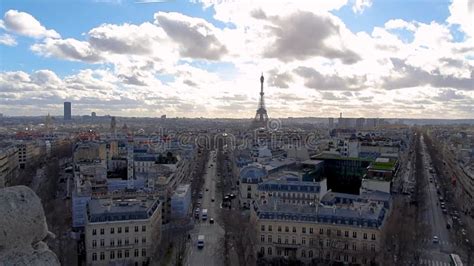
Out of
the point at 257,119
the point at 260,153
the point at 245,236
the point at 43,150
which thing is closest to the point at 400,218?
the point at 245,236

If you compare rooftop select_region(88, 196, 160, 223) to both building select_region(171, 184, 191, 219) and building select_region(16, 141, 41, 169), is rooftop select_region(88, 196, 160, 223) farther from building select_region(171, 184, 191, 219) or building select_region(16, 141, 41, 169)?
building select_region(16, 141, 41, 169)

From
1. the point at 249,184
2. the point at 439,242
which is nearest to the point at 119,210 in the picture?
the point at 249,184

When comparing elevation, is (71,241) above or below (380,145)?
below

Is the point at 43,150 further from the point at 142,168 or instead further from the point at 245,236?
the point at 245,236

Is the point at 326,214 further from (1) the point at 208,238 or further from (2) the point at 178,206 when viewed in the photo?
(2) the point at 178,206

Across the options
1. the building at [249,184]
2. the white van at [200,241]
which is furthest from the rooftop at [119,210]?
the building at [249,184]
